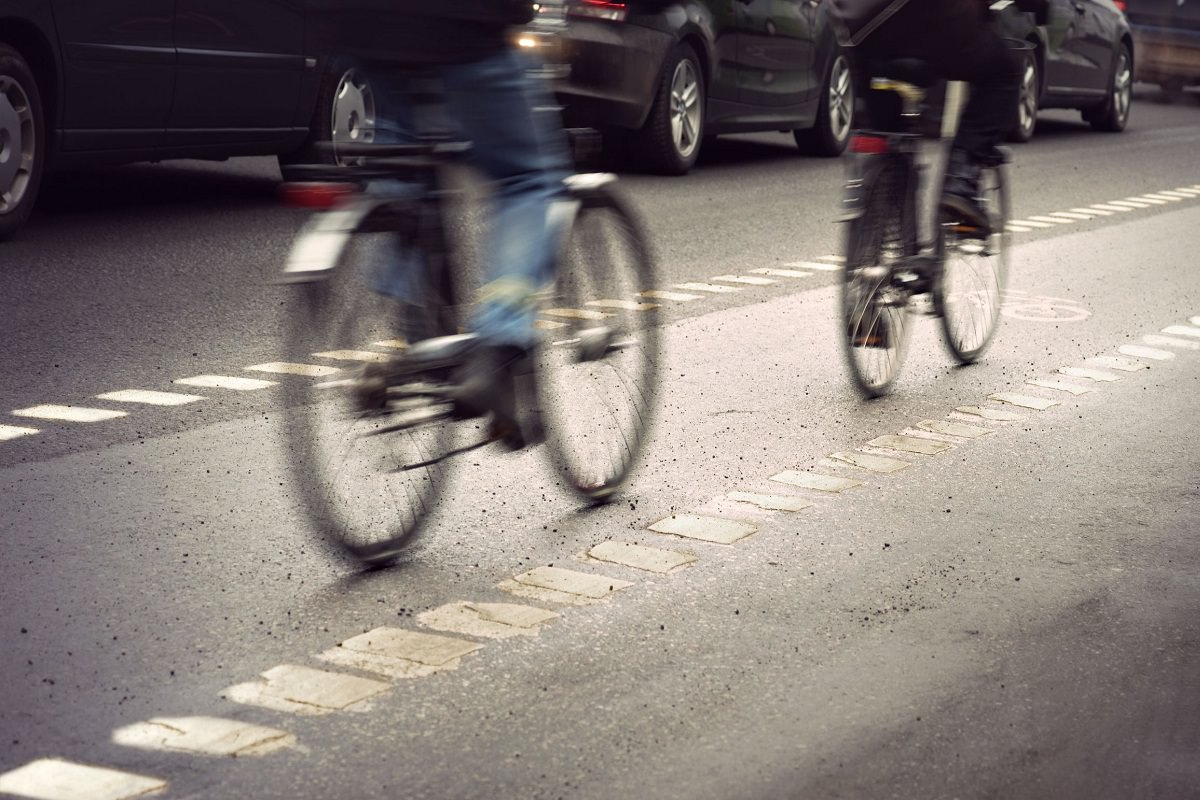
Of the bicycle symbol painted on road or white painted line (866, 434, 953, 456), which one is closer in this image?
white painted line (866, 434, 953, 456)

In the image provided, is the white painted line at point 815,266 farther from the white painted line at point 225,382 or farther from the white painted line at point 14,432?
the white painted line at point 14,432

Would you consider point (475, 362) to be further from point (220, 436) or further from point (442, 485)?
point (220, 436)

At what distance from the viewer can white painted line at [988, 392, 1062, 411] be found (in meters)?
6.59

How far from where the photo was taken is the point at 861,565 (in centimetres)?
466

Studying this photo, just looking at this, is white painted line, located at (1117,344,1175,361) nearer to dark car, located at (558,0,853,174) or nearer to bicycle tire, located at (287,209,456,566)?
bicycle tire, located at (287,209,456,566)

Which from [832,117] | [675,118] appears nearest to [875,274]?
[675,118]

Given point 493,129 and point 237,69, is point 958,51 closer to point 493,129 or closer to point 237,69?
point 493,129

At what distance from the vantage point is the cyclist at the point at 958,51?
6309mm

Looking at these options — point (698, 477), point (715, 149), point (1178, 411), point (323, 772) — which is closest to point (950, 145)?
point (1178, 411)

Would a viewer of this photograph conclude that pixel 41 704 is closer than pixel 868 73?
Yes

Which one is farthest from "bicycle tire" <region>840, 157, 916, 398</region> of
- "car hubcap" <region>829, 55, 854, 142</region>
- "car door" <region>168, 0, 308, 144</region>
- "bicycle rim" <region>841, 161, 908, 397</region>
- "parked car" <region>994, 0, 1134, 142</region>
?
"parked car" <region>994, 0, 1134, 142</region>

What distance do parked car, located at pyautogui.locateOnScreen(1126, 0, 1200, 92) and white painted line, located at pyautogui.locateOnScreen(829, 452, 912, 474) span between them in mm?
20174

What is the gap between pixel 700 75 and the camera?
12938 mm

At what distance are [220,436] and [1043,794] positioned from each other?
9.89 ft
